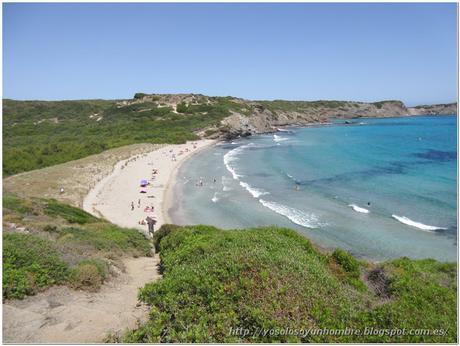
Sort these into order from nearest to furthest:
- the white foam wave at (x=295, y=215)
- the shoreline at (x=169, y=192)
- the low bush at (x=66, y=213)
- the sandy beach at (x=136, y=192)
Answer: the low bush at (x=66, y=213) < the white foam wave at (x=295, y=215) < the sandy beach at (x=136, y=192) < the shoreline at (x=169, y=192)

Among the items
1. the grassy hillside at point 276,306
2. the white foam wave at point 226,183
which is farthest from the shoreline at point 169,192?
the grassy hillside at point 276,306

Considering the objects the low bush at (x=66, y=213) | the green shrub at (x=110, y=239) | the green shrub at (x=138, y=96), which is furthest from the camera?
the green shrub at (x=138, y=96)

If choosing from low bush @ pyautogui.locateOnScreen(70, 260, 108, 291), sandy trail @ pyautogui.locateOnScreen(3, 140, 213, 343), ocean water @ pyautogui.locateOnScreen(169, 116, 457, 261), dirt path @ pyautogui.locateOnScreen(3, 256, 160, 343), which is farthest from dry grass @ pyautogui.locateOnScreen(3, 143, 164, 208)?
dirt path @ pyautogui.locateOnScreen(3, 256, 160, 343)

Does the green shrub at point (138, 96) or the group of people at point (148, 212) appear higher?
the green shrub at point (138, 96)

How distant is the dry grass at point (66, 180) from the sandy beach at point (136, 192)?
96 centimetres

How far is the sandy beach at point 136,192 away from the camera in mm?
29734

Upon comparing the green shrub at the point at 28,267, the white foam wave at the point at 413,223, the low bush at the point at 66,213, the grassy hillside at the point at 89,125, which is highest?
the grassy hillside at the point at 89,125

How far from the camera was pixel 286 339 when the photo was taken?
20.4 feet

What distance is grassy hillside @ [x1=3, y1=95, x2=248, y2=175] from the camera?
174 feet

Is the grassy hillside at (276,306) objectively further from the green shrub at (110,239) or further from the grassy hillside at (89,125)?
the grassy hillside at (89,125)

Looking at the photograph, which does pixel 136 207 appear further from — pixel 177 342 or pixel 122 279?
pixel 177 342

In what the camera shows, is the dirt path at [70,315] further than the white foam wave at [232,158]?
No

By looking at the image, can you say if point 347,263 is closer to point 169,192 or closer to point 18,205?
point 18,205

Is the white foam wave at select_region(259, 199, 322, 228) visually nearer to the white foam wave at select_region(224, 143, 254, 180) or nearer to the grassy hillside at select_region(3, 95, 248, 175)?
the white foam wave at select_region(224, 143, 254, 180)
